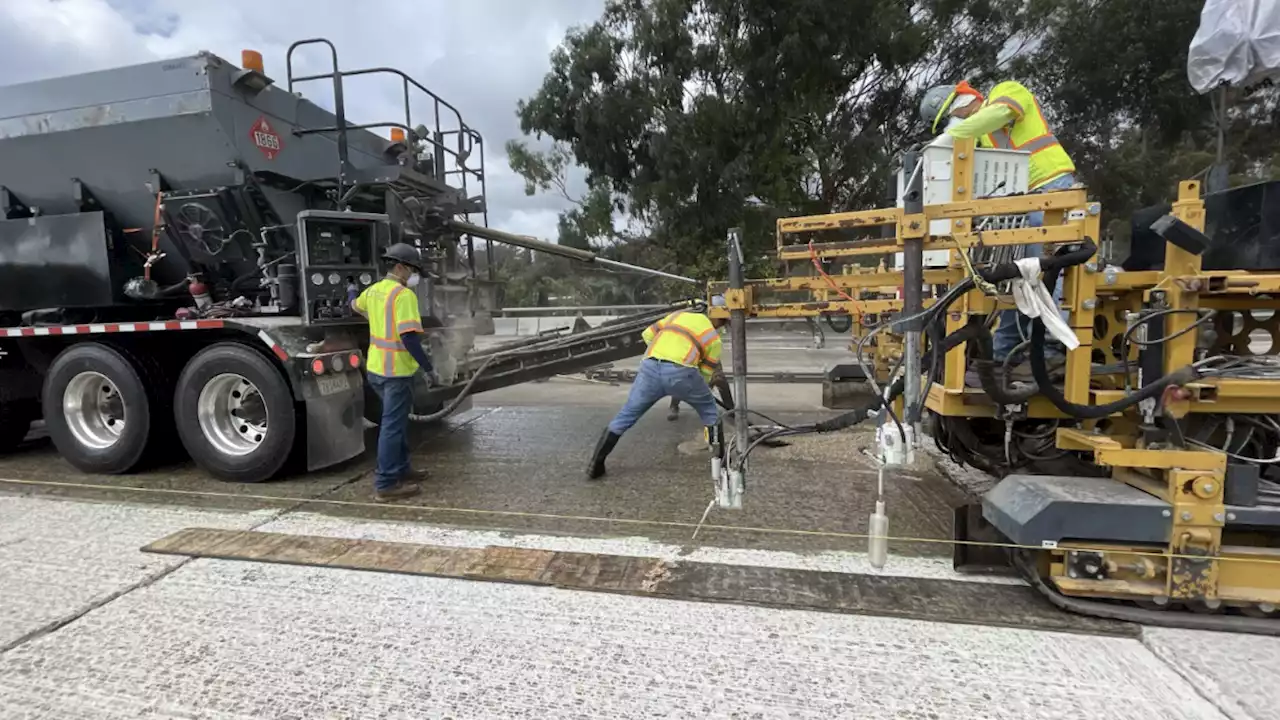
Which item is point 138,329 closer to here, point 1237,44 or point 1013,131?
point 1013,131

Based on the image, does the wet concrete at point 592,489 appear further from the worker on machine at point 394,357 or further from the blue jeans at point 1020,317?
the blue jeans at point 1020,317

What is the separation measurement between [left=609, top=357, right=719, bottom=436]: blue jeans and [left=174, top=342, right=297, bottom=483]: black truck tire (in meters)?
2.40

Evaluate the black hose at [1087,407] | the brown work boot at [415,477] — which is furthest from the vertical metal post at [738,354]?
the brown work boot at [415,477]

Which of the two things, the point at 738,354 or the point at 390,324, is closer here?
the point at 738,354

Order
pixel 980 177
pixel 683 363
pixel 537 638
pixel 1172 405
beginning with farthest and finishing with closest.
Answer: pixel 683 363 → pixel 980 177 → pixel 1172 405 → pixel 537 638

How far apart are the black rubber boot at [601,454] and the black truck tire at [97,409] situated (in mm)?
3333

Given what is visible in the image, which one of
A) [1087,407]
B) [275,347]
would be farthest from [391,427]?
[1087,407]

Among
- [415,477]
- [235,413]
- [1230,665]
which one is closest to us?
[1230,665]

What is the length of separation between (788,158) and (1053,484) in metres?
14.0

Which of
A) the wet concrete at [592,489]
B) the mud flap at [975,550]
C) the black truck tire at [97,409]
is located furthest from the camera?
the black truck tire at [97,409]

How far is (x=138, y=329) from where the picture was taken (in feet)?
16.5

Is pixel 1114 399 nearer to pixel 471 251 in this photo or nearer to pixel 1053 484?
pixel 1053 484

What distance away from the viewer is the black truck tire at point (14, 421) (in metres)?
6.10

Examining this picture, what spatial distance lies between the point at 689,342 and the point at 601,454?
42.1 inches
